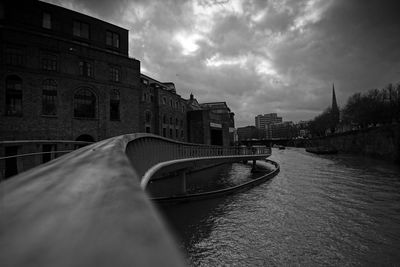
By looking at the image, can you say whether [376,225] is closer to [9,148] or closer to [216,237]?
[216,237]

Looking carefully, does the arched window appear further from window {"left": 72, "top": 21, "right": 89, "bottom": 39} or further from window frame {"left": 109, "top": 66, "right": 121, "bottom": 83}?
window {"left": 72, "top": 21, "right": 89, "bottom": 39}

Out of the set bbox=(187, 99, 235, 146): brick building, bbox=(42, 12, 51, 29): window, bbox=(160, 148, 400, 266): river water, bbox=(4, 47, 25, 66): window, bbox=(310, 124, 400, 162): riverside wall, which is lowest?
bbox=(160, 148, 400, 266): river water

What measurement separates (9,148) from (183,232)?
730 inches

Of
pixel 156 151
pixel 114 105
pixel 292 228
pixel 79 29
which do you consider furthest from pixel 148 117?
pixel 292 228

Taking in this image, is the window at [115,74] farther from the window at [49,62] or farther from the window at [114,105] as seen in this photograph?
the window at [49,62]

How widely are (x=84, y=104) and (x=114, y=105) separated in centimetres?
349

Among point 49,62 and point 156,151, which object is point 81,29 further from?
point 156,151

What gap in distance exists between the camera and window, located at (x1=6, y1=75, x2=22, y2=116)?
19.2m

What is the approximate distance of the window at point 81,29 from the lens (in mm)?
25547


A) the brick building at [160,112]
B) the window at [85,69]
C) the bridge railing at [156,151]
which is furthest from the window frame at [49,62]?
the bridge railing at [156,151]

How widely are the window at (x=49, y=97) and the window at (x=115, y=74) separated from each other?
21.2ft

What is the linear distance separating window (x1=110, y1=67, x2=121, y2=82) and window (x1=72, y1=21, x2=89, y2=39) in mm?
5333

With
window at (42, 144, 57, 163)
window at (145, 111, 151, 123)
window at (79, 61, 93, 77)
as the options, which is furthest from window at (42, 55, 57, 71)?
window at (145, 111, 151, 123)

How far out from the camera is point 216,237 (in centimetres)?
1016
